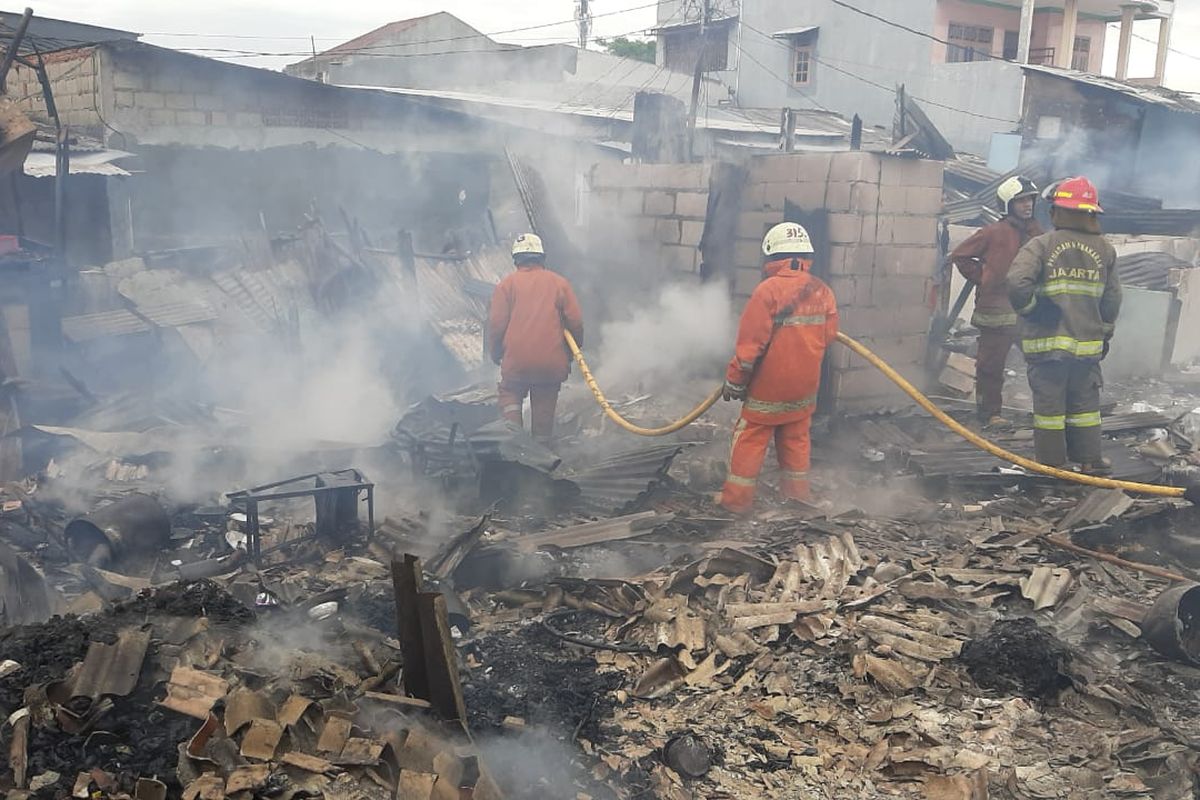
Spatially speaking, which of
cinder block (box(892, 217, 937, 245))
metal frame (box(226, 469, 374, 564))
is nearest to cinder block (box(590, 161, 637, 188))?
cinder block (box(892, 217, 937, 245))

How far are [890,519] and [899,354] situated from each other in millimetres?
3149

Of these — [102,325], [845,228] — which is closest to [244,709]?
[845,228]

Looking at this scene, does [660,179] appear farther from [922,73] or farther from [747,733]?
[922,73]

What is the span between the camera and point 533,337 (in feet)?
26.6

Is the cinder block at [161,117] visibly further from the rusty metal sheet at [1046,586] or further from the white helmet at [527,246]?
the rusty metal sheet at [1046,586]

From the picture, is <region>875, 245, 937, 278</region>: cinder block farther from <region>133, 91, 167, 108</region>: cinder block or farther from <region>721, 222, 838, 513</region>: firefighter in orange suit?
<region>133, 91, 167, 108</region>: cinder block

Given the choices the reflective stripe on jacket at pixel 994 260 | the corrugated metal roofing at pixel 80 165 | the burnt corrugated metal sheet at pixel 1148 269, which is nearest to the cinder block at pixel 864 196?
the reflective stripe on jacket at pixel 994 260

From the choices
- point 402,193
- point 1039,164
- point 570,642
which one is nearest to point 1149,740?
point 570,642

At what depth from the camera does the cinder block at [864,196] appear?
Result: 8.55 m

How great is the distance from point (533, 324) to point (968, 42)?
26.9 metres

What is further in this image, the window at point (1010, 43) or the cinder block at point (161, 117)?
the window at point (1010, 43)

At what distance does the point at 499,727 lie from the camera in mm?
3922

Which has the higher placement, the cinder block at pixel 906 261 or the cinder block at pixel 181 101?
the cinder block at pixel 181 101

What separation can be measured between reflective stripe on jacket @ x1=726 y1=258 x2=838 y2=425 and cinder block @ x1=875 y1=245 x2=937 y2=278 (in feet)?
8.44
